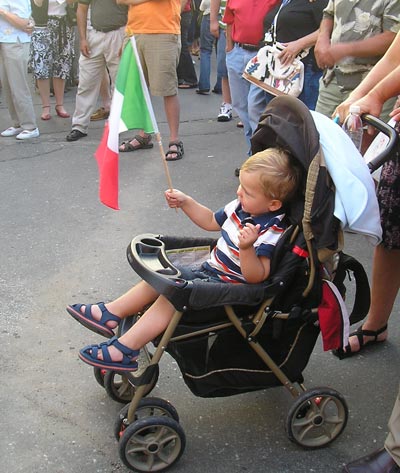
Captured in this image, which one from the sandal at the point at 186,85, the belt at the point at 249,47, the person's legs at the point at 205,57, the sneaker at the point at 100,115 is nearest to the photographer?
the belt at the point at 249,47

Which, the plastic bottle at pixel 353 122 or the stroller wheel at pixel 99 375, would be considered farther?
the stroller wheel at pixel 99 375

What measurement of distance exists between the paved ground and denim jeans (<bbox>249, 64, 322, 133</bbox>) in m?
0.74

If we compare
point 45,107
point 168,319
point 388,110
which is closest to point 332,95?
point 388,110

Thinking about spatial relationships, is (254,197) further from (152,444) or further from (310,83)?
(310,83)

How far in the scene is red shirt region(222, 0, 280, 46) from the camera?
5.18m

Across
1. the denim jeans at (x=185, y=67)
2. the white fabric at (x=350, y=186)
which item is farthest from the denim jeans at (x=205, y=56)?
the white fabric at (x=350, y=186)

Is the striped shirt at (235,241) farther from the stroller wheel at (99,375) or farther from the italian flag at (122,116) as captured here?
the stroller wheel at (99,375)

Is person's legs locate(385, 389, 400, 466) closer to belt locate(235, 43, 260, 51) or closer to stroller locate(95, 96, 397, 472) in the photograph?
stroller locate(95, 96, 397, 472)

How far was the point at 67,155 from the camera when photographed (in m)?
6.26

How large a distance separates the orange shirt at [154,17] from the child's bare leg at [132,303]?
3.67m

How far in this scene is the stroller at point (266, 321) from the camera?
229cm

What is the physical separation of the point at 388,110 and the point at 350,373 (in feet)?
4.70

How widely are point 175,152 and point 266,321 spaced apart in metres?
3.89

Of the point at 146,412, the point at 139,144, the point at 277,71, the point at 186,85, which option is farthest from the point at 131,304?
the point at 186,85
